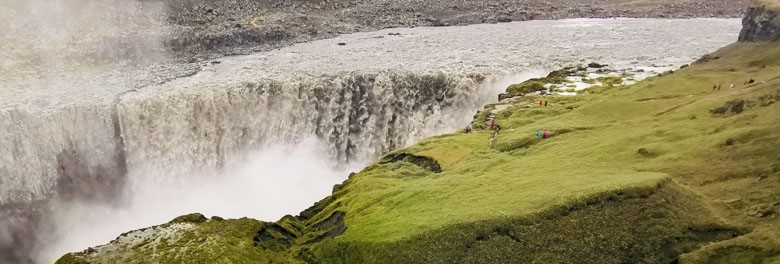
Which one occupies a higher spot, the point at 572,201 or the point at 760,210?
the point at 760,210

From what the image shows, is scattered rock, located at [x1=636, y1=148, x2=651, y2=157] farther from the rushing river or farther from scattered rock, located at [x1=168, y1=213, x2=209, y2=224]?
the rushing river

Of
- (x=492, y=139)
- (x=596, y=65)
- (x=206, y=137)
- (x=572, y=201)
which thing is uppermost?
(x=572, y=201)

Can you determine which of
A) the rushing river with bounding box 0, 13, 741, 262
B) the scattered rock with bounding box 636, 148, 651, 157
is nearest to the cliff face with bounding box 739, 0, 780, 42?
the rushing river with bounding box 0, 13, 741, 262

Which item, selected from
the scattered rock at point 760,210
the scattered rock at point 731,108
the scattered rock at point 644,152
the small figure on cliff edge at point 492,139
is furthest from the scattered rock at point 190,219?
the scattered rock at point 731,108

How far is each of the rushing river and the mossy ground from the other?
16.1m

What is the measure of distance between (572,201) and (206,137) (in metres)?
33.6

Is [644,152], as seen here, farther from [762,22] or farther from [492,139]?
[762,22]

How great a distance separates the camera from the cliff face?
117 ft

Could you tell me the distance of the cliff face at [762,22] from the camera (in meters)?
35.6

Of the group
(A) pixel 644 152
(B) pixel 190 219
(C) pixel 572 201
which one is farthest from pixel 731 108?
(B) pixel 190 219

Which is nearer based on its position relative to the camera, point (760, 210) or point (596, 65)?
point (760, 210)

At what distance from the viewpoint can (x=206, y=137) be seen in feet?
147

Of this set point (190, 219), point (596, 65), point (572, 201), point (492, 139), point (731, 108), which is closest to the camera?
point (572, 201)

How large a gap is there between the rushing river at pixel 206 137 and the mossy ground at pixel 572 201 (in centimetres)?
1608
